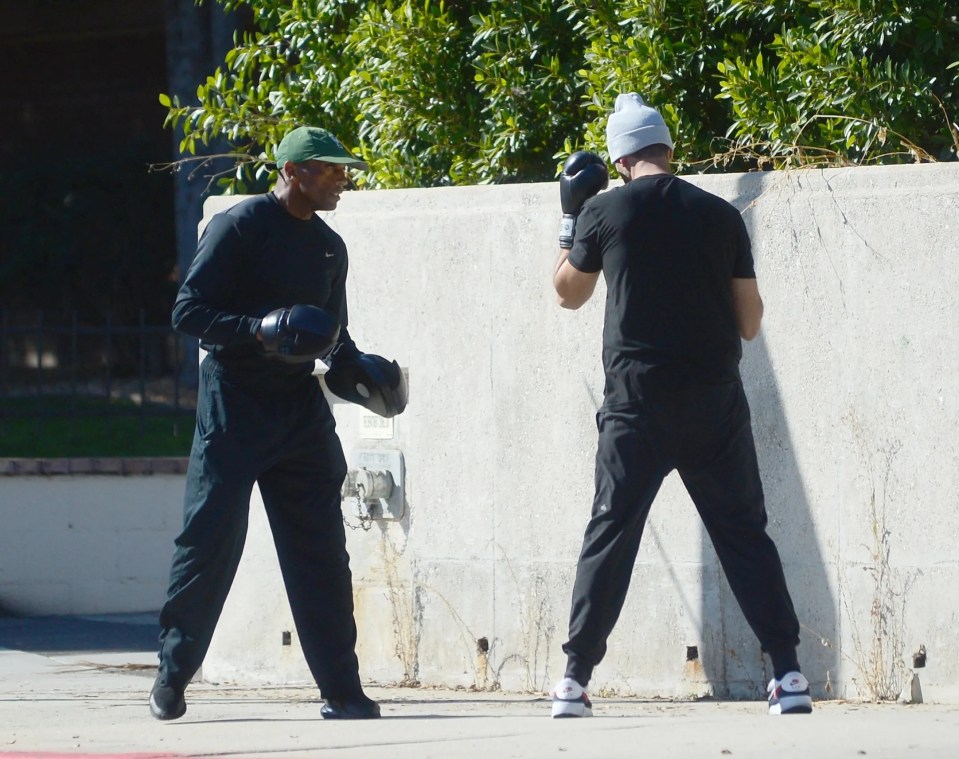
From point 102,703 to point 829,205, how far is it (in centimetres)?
292

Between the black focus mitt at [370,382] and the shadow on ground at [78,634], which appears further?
the shadow on ground at [78,634]

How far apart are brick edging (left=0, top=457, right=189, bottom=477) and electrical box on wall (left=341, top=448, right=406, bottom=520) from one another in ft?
9.98

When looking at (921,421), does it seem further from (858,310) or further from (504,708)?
(504,708)

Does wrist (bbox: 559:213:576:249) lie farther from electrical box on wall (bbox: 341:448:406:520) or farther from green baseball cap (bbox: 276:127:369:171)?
electrical box on wall (bbox: 341:448:406:520)

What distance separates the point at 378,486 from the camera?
578 centimetres

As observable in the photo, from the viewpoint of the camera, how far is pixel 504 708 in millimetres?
5164

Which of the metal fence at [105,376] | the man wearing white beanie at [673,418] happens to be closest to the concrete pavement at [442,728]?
the man wearing white beanie at [673,418]

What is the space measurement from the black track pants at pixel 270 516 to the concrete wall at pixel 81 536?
3.92 meters

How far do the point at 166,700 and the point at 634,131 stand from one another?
2.16 m

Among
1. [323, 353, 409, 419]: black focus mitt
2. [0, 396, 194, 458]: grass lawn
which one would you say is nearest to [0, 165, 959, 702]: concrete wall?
[323, 353, 409, 419]: black focus mitt

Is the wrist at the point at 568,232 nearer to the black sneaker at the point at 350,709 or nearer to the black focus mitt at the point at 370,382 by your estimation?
the black focus mitt at the point at 370,382

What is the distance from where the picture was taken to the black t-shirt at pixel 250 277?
4613mm

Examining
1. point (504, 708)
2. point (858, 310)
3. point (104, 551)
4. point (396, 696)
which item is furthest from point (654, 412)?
point (104, 551)

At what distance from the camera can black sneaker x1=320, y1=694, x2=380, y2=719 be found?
4824 millimetres
